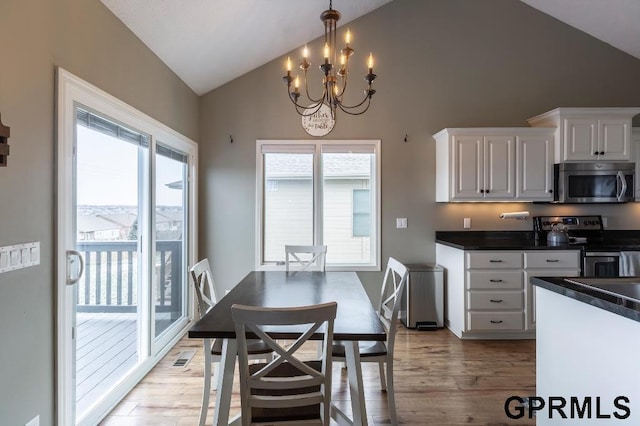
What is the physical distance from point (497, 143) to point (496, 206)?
77cm

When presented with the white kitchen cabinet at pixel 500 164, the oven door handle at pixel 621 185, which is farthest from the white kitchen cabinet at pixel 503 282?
the oven door handle at pixel 621 185

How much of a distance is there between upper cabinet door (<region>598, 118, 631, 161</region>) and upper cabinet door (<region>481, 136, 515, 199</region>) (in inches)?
34.6

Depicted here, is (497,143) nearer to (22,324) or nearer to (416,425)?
(416,425)

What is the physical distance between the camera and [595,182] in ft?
11.6

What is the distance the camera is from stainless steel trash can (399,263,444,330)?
3617 millimetres

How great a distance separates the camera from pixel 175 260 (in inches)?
134

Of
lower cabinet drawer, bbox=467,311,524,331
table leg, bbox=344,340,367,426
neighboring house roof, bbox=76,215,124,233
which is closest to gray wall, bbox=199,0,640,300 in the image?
lower cabinet drawer, bbox=467,311,524,331

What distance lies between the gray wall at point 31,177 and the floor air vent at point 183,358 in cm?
117

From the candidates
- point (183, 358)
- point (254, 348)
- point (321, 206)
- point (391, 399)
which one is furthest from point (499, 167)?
point (183, 358)

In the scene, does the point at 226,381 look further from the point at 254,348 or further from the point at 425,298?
the point at 425,298

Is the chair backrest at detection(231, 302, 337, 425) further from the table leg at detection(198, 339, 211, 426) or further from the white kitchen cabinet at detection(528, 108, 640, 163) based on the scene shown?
the white kitchen cabinet at detection(528, 108, 640, 163)

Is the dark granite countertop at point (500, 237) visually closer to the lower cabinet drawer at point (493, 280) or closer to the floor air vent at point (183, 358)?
the lower cabinet drawer at point (493, 280)

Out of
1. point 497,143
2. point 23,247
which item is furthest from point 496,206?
point 23,247

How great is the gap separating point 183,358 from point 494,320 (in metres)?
2.92
